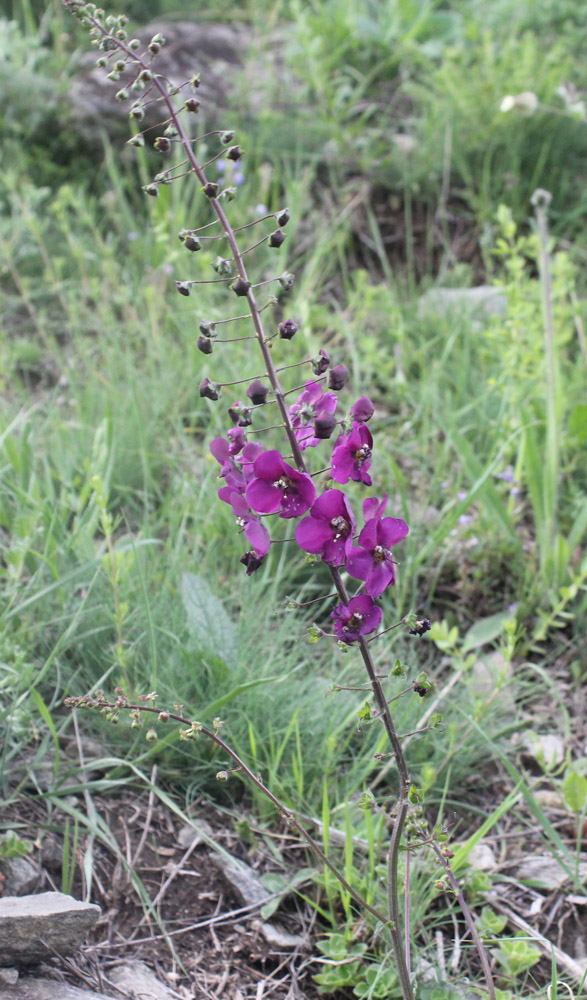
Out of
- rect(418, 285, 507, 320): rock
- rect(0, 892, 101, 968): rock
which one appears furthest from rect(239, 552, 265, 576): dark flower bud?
rect(418, 285, 507, 320): rock

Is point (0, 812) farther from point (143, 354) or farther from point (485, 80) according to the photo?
point (485, 80)

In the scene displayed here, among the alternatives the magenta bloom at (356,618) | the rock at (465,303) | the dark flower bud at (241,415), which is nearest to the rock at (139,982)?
the magenta bloom at (356,618)

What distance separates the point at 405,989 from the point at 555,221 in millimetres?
3655

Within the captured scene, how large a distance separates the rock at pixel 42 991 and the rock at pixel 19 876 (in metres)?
0.18

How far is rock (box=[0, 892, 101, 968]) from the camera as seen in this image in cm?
128

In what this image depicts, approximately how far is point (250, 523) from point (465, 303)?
239cm

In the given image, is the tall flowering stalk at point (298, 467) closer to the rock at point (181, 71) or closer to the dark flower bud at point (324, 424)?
the dark flower bud at point (324, 424)

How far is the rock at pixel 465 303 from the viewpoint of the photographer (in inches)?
130

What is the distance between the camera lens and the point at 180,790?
1.76 m

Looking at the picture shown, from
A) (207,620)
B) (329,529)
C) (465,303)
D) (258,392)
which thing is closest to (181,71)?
(465,303)

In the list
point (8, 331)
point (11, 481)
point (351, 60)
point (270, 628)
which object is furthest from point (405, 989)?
point (351, 60)

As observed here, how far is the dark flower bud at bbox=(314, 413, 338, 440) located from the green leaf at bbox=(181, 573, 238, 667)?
3.07 feet

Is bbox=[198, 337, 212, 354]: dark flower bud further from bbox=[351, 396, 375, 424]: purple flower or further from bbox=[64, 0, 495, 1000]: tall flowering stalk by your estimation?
bbox=[351, 396, 375, 424]: purple flower

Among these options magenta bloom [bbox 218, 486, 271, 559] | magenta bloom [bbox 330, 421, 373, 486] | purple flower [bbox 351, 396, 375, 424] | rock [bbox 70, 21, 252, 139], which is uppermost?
rock [bbox 70, 21, 252, 139]
